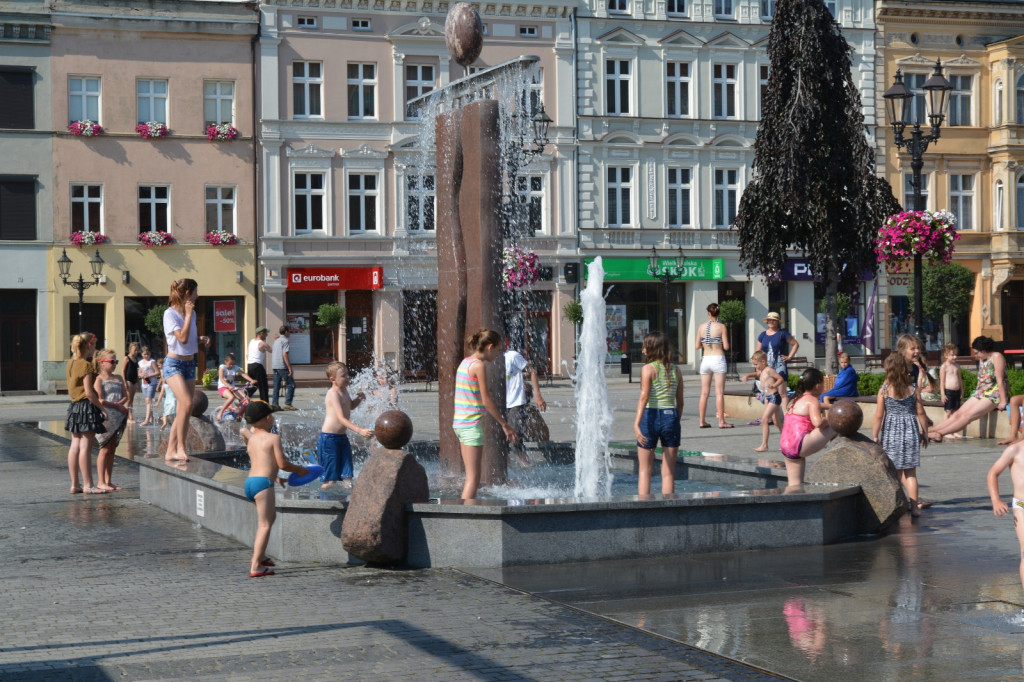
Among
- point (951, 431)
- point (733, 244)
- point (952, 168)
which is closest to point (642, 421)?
point (951, 431)

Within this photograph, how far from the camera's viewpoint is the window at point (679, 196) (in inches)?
1751

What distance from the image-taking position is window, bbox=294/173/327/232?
136ft

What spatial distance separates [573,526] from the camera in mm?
9344

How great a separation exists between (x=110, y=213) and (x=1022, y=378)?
27.6 meters

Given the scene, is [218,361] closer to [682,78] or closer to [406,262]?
[406,262]

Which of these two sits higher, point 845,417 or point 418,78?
point 418,78

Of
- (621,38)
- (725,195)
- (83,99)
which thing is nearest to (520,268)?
(621,38)

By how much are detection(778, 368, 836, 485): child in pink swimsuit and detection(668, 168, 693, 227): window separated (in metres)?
33.1

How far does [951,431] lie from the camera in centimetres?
1070

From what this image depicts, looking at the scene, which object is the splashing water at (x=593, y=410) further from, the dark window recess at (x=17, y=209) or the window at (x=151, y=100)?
the window at (x=151, y=100)

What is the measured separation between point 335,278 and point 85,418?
27644 mm

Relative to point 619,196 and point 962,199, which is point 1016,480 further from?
point 962,199

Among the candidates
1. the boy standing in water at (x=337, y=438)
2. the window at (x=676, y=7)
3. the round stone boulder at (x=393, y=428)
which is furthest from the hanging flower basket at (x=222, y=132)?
the round stone boulder at (x=393, y=428)

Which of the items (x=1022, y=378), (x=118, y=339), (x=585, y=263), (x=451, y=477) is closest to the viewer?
(x=451, y=477)
